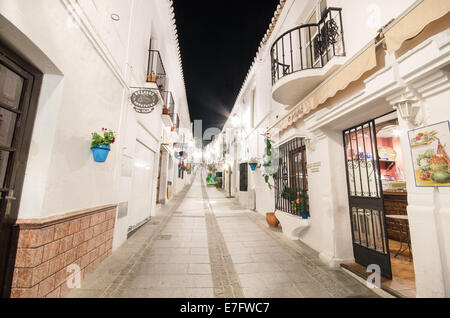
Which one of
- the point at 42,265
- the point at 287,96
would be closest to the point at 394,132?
the point at 287,96

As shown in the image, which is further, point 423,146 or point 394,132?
point 394,132

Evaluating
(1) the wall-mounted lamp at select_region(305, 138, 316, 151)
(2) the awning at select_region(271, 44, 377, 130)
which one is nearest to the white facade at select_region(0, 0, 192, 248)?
(2) the awning at select_region(271, 44, 377, 130)

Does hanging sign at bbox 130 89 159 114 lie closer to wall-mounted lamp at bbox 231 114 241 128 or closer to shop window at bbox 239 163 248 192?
shop window at bbox 239 163 248 192

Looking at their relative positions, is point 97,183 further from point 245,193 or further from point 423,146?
point 245,193

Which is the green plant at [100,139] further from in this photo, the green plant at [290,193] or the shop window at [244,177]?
the shop window at [244,177]

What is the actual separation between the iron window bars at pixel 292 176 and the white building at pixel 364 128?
1.3 inches

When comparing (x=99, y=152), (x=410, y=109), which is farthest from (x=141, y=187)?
(x=410, y=109)

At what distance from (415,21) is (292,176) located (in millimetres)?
4182

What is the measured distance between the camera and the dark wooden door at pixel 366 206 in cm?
324

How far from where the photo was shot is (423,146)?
89.4 inches

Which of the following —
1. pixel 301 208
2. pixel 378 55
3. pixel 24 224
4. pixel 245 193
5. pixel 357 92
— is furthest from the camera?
pixel 245 193

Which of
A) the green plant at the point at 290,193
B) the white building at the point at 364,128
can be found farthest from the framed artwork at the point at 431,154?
the green plant at the point at 290,193

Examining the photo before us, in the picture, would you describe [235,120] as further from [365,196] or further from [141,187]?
[365,196]
